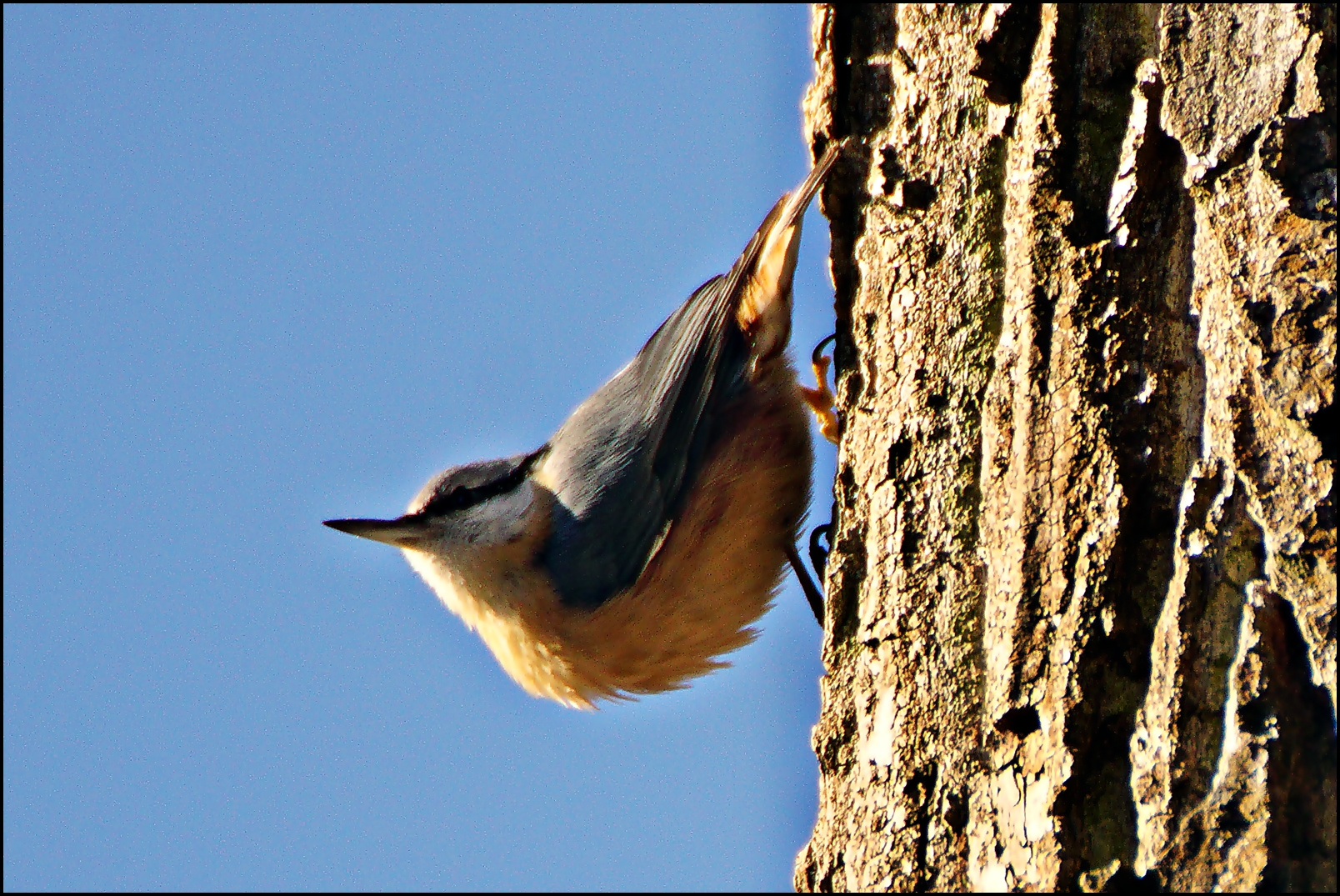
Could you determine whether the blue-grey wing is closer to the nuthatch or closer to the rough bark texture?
the nuthatch

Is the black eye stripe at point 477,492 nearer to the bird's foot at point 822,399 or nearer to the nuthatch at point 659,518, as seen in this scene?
the nuthatch at point 659,518

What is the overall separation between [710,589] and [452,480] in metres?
0.84

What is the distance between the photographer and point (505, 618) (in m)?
3.15

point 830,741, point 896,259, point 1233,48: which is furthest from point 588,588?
point 1233,48

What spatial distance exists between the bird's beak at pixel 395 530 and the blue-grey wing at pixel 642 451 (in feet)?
1.32

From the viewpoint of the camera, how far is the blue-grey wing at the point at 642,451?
3.00 m

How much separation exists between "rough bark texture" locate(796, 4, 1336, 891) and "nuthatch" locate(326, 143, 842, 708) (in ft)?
2.80

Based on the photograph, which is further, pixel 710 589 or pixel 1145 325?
pixel 710 589

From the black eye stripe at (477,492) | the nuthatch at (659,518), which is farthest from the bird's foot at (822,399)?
the black eye stripe at (477,492)

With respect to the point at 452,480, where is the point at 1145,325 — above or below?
below

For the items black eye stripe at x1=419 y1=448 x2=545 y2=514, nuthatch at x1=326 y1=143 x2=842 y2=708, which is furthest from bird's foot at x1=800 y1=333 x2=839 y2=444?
black eye stripe at x1=419 y1=448 x2=545 y2=514

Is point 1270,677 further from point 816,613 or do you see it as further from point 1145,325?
point 816,613

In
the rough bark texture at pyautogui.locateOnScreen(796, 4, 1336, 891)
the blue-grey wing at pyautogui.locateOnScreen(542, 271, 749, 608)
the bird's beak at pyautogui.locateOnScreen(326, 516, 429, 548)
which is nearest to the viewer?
the rough bark texture at pyautogui.locateOnScreen(796, 4, 1336, 891)

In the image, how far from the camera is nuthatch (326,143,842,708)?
300 cm
